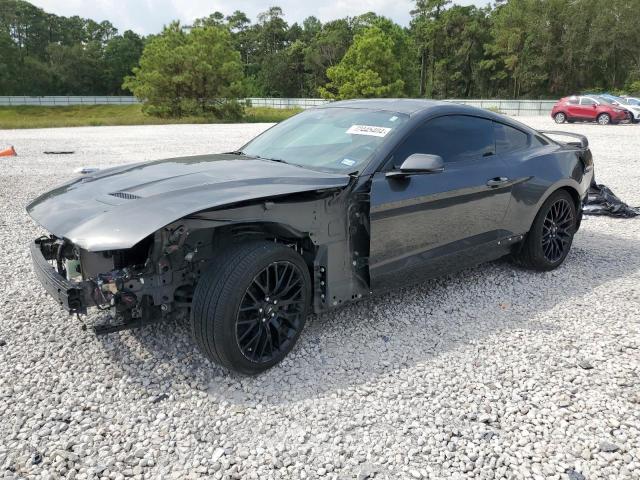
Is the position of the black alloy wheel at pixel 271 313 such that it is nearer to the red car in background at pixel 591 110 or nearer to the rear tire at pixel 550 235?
the rear tire at pixel 550 235

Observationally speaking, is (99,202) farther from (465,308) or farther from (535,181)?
(535,181)

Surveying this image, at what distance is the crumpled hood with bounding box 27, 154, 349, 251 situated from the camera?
2.62 metres

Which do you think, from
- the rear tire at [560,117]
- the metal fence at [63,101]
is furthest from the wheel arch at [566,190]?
the metal fence at [63,101]

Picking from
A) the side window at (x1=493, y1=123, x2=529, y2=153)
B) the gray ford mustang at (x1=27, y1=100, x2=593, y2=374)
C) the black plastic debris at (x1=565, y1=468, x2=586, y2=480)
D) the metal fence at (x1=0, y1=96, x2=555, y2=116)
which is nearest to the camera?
the black plastic debris at (x1=565, y1=468, x2=586, y2=480)

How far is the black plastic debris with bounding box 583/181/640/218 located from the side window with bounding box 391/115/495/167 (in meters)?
3.60

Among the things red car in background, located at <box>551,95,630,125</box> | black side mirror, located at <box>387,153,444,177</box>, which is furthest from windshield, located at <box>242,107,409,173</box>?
red car in background, located at <box>551,95,630,125</box>

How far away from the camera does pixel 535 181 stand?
4574 mm

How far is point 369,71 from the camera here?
164 feet

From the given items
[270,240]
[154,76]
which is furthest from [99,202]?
[154,76]

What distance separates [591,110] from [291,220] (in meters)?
25.9

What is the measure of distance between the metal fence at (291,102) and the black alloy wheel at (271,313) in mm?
21301

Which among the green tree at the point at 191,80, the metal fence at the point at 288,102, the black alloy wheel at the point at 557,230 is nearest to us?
the black alloy wheel at the point at 557,230

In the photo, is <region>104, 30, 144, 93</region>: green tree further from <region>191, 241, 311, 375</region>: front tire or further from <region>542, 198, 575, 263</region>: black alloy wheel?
<region>191, 241, 311, 375</region>: front tire

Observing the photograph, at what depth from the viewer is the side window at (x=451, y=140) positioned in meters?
3.73
